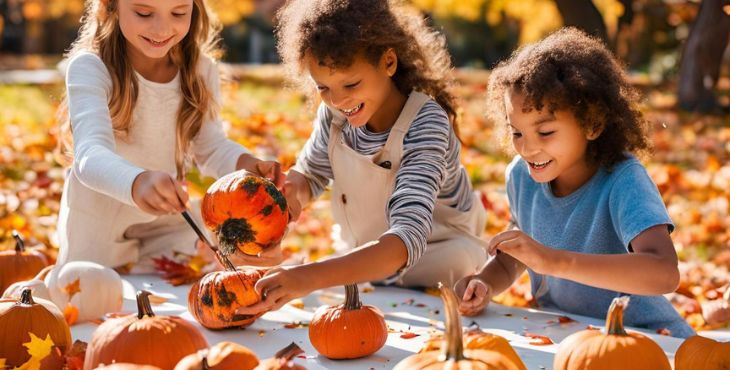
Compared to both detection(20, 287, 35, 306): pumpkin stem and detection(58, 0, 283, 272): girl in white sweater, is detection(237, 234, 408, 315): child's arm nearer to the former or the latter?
detection(20, 287, 35, 306): pumpkin stem

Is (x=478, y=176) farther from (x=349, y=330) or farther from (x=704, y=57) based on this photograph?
(x=349, y=330)

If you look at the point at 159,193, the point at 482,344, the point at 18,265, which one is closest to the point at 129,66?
the point at 18,265

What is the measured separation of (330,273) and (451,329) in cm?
60

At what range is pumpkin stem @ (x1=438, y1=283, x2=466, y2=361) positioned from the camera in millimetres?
1757

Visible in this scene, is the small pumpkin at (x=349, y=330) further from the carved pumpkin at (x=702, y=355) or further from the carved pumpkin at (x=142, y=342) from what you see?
the carved pumpkin at (x=702, y=355)

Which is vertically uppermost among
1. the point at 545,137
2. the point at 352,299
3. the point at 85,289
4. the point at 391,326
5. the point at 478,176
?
the point at 545,137

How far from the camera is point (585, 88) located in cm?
261

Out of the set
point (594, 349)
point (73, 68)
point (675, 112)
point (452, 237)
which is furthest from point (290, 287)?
point (675, 112)

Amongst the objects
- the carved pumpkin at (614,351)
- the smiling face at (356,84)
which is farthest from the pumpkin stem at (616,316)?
the smiling face at (356,84)

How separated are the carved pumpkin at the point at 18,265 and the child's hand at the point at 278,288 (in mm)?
1163

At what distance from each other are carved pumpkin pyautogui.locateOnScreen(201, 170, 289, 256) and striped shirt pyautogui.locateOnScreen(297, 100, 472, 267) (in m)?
0.35

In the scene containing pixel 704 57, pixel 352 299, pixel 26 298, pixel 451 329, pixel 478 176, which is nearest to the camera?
pixel 451 329

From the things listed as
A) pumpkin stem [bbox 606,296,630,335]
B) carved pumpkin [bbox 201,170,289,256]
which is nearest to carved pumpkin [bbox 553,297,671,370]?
pumpkin stem [bbox 606,296,630,335]

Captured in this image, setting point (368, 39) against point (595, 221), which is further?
point (368, 39)
